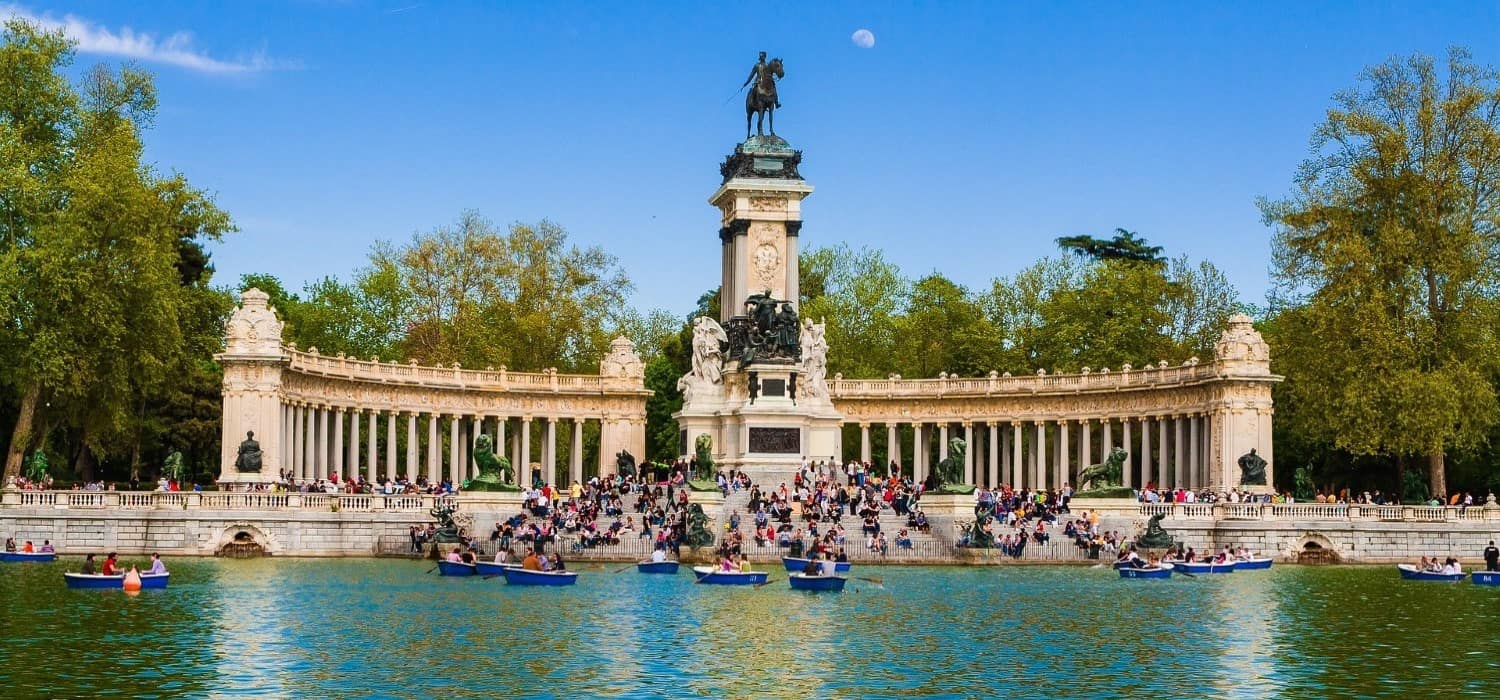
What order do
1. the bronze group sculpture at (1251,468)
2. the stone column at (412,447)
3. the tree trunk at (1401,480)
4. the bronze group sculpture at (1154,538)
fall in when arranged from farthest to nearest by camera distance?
the stone column at (412,447) → the tree trunk at (1401,480) → the bronze group sculpture at (1251,468) → the bronze group sculpture at (1154,538)

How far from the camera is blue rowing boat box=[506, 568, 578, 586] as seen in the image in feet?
165

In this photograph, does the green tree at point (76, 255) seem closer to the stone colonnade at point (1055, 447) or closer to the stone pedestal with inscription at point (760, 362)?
the stone pedestal with inscription at point (760, 362)

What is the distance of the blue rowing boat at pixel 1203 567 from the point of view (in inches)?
2270

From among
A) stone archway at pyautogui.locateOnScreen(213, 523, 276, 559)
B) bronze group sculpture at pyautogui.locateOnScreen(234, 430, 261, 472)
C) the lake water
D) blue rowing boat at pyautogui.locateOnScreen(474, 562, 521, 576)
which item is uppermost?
bronze group sculpture at pyautogui.locateOnScreen(234, 430, 261, 472)

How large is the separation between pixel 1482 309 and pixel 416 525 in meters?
39.1

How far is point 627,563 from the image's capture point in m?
58.8

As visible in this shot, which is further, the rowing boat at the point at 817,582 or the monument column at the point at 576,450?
the monument column at the point at 576,450

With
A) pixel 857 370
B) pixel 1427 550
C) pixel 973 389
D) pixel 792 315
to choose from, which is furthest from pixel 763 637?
pixel 857 370

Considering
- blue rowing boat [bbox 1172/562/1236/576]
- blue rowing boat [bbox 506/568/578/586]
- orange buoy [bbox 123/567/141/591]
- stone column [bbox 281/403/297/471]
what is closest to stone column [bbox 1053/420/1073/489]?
blue rowing boat [bbox 1172/562/1236/576]

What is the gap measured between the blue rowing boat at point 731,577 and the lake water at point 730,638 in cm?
49

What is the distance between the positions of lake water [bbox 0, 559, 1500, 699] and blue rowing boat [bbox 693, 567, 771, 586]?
487mm

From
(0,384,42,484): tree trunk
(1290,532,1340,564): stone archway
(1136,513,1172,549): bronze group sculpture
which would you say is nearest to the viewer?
(1136,513,1172,549): bronze group sculpture

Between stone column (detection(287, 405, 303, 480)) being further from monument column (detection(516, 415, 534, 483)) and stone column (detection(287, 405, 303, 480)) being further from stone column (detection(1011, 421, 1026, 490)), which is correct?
stone column (detection(1011, 421, 1026, 490))

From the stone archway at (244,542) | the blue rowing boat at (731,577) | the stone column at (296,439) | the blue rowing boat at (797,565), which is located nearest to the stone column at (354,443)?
the stone column at (296,439)
